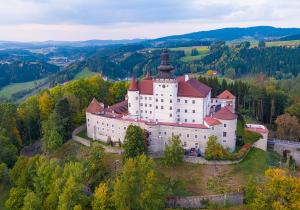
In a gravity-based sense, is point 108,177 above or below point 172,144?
below

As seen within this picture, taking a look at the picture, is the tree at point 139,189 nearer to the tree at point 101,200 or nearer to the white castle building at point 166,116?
the tree at point 101,200

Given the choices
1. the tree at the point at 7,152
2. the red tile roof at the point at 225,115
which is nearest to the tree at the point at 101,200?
the red tile roof at the point at 225,115

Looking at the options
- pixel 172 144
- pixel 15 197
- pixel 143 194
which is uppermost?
pixel 172 144


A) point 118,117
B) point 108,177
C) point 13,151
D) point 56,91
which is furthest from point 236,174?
point 56,91

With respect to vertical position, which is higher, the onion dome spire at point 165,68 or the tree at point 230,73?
the onion dome spire at point 165,68

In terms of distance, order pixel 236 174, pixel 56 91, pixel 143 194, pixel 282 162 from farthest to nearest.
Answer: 1. pixel 56 91
2. pixel 282 162
3. pixel 236 174
4. pixel 143 194

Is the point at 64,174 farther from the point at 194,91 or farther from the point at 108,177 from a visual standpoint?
the point at 194,91

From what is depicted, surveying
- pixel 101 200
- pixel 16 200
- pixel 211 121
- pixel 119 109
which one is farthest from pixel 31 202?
pixel 211 121
